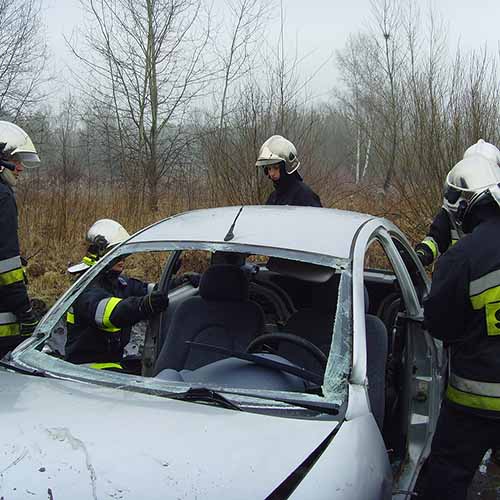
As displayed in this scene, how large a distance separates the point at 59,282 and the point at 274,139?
4.06 meters

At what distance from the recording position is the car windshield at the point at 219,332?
2.13m

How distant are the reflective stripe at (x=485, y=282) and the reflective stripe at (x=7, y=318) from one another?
2.75 metres

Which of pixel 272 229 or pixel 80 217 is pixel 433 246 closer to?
pixel 272 229

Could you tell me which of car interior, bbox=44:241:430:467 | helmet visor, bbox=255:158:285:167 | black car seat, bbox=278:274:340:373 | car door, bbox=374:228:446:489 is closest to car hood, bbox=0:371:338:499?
car interior, bbox=44:241:430:467

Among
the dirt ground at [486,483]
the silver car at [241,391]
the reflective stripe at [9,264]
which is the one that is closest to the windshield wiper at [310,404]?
the silver car at [241,391]

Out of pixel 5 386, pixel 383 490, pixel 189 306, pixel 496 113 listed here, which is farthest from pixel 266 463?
pixel 496 113

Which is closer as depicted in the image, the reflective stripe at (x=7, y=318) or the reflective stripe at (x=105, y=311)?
the reflective stripe at (x=105, y=311)

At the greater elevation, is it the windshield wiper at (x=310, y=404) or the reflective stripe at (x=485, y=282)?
the reflective stripe at (x=485, y=282)

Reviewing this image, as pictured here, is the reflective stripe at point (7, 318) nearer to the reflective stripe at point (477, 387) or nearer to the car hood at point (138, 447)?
the car hood at point (138, 447)

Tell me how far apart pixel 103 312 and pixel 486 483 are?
258 cm

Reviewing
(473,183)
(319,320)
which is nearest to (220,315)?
(319,320)

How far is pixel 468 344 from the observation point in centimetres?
259

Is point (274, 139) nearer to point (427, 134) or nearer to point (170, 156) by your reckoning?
point (427, 134)

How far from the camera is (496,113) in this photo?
6.89 metres
